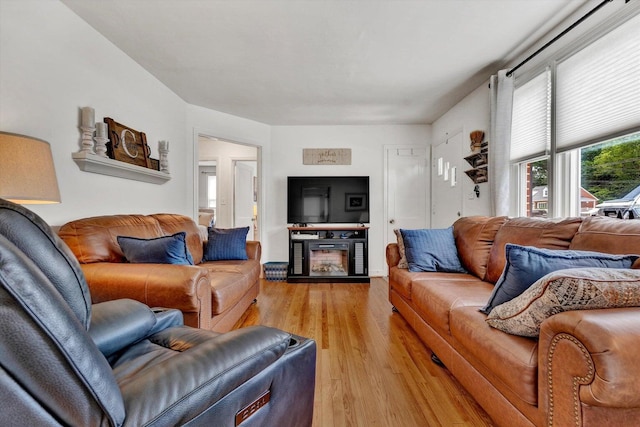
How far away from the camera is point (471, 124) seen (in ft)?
11.3

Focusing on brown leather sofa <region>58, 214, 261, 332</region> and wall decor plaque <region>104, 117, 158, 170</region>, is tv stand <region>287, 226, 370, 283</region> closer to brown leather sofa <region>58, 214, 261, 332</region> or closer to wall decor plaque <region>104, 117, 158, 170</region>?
brown leather sofa <region>58, 214, 261, 332</region>

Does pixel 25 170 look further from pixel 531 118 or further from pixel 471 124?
pixel 471 124

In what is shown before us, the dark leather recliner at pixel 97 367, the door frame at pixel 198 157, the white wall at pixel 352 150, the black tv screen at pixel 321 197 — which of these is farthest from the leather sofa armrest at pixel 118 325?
the white wall at pixel 352 150

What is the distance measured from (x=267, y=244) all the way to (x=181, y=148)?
1.88m

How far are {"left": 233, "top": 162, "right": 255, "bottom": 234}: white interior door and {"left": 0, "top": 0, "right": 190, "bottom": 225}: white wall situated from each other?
239cm

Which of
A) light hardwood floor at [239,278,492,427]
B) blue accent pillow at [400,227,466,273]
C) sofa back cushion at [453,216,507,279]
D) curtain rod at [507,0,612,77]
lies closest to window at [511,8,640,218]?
curtain rod at [507,0,612,77]

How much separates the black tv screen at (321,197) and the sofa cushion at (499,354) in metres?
3.07

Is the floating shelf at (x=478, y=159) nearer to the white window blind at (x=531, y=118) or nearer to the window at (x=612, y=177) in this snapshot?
the white window blind at (x=531, y=118)

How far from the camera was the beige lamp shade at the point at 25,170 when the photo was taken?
4.32 feet

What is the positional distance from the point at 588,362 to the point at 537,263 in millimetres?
559

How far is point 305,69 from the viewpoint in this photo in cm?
290

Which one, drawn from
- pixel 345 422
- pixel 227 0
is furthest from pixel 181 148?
pixel 345 422

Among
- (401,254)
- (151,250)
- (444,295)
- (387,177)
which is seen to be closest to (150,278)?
(151,250)

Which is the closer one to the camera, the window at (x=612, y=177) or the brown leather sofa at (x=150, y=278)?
the brown leather sofa at (x=150, y=278)
